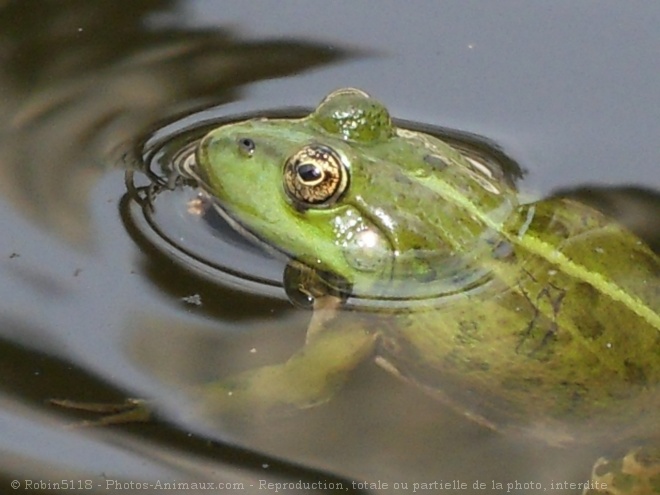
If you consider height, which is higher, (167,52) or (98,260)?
(167,52)

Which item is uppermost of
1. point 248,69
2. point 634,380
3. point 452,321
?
point 248,69

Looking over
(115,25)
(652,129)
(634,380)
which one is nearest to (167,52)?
(115,25)

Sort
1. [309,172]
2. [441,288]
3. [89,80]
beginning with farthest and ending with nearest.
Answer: [89,80] < [441,288] < [309,172]

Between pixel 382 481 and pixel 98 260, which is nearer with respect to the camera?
pixel 382 481

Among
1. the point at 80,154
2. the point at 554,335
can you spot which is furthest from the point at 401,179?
the point at 80,154

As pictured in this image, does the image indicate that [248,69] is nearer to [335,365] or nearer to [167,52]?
[167,52]

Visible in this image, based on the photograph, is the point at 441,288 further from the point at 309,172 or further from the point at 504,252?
the point at 309,172

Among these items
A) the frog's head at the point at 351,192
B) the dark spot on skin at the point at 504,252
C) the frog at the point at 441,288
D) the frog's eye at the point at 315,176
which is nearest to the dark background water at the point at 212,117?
the frog at the point at 441,288

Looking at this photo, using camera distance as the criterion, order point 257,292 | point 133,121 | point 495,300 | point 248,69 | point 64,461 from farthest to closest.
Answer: point 248,69, point 133,121, point 257,292, point 495,300, point 64,461
